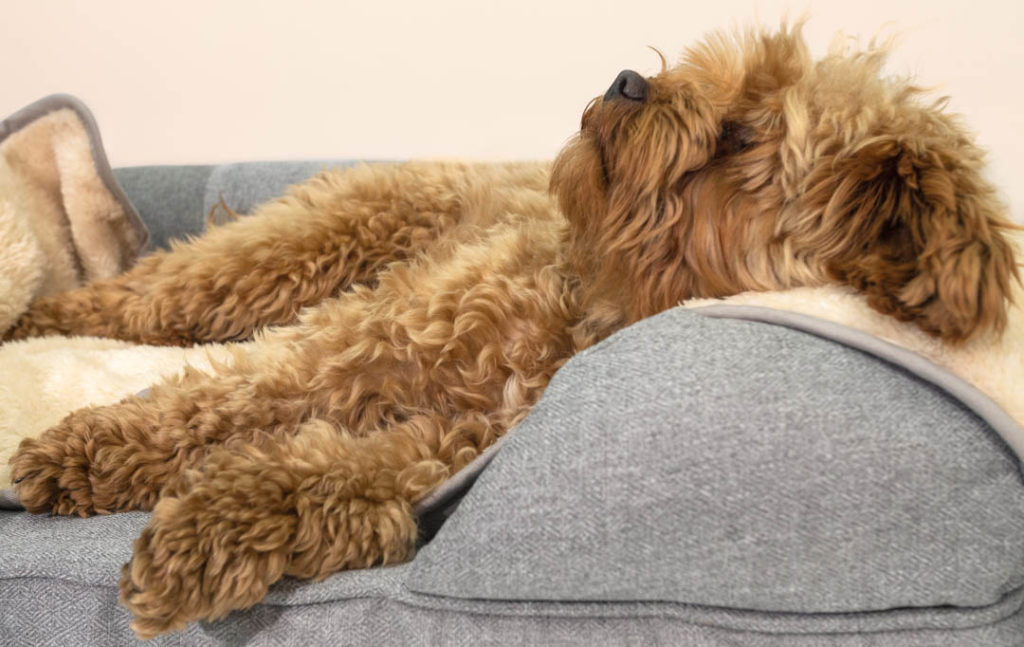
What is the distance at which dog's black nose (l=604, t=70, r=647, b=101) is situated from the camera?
1416 mm

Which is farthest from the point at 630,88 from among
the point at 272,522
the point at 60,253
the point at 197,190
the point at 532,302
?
the point at 60,253

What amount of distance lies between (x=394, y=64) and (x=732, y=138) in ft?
6.41

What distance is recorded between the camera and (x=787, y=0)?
2592 millimetres

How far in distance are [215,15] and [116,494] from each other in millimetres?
2339

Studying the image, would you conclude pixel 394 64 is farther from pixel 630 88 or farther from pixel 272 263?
pixel 630 88

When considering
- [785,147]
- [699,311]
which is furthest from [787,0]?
[699,311]

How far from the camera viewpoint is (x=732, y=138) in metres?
1.40

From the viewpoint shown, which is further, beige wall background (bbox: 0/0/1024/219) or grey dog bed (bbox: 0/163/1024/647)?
beige wall background (bbox: 0/0/1024/219)

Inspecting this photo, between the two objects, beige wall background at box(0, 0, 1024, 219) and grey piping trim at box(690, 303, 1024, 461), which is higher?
beige wall background at box(0, 0, 1024, 219)

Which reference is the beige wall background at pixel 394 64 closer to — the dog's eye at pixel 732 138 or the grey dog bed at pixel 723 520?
the dog's eye at pixel 732 138

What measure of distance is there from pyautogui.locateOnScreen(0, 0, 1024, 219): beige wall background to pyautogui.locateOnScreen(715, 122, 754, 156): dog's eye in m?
1.20

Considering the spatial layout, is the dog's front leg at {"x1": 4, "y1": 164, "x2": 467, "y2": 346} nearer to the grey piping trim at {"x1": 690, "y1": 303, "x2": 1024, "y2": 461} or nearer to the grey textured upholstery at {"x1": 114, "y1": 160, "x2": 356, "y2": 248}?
the grey textured upholstery at {"x1": 114, "y1": 160, "x2": 356, "y2": 248}

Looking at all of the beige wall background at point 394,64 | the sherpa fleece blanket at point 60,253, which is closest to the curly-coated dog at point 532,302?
the sherpa fleece blanket at point 60,253

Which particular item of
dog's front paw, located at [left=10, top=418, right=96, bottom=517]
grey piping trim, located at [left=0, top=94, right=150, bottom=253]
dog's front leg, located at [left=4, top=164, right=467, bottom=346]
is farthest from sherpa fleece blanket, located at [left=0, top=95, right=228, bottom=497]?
dog's front paw, located at [left=10, top=418, right=96, bottom=517]
